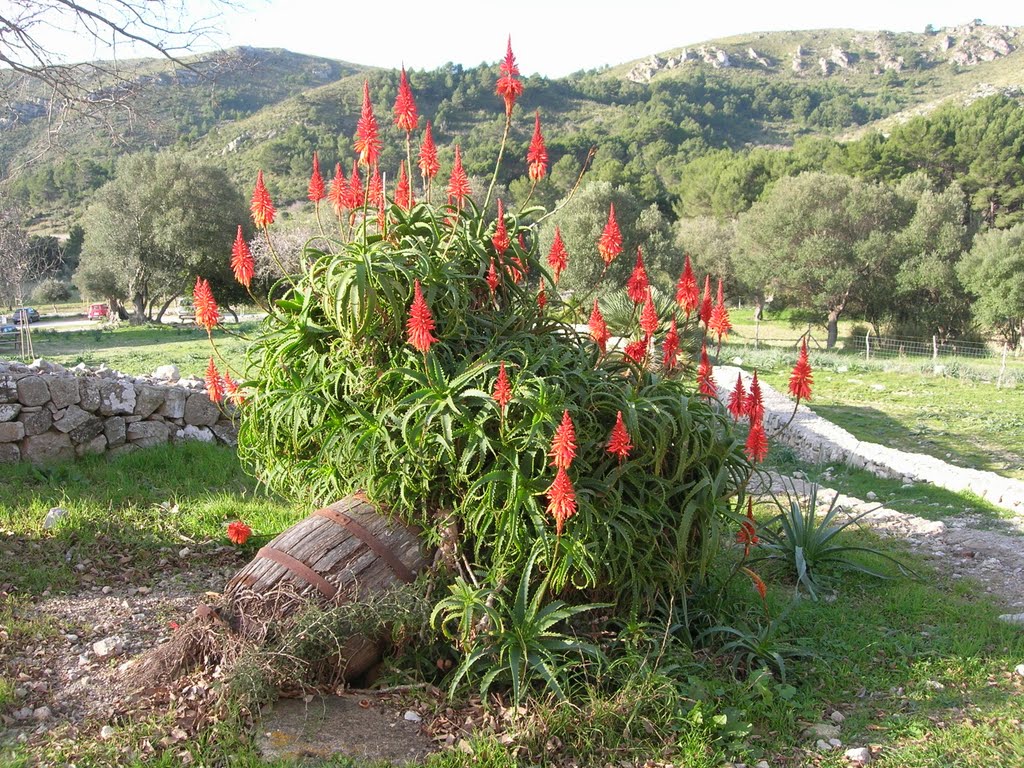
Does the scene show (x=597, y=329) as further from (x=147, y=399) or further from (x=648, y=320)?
(x=147, y=399)

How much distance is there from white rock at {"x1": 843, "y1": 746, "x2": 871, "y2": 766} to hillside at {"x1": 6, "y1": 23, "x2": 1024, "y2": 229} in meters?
9.15

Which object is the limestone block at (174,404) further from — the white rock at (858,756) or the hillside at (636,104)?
the white rock at (858,756)

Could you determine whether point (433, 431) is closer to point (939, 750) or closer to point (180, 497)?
point (939, 750)

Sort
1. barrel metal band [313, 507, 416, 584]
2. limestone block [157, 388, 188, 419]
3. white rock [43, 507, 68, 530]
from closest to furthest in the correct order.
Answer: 1. barrel metal band [313, 507, 416, 584]
2. white rock [43, 507, 68, 530]
3. limestone block [157, 388, 188, 419]

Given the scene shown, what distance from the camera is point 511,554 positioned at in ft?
11.7

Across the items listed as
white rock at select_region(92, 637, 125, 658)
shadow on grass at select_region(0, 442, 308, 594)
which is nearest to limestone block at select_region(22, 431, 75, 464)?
shadow on grass at select_region(0, 442, 308, 594)

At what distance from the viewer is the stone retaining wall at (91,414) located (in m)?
6.75

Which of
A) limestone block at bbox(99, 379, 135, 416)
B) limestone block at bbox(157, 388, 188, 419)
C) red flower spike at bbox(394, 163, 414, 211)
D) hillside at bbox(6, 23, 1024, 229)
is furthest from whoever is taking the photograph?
hillside at bbox(6, 23, 1024, 229)

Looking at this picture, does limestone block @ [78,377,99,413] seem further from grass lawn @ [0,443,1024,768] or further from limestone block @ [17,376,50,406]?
grass lawn @ [0,443,1024,768]

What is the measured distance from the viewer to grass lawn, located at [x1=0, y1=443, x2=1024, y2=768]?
3.14 metres

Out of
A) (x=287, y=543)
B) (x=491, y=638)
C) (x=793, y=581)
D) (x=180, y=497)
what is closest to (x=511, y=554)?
(x=491, y=638)

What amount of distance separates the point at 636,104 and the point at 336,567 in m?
82.2

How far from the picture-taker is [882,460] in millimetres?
10156

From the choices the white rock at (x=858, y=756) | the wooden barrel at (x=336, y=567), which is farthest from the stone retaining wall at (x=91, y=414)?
the white rock at (x=858, y=756)
